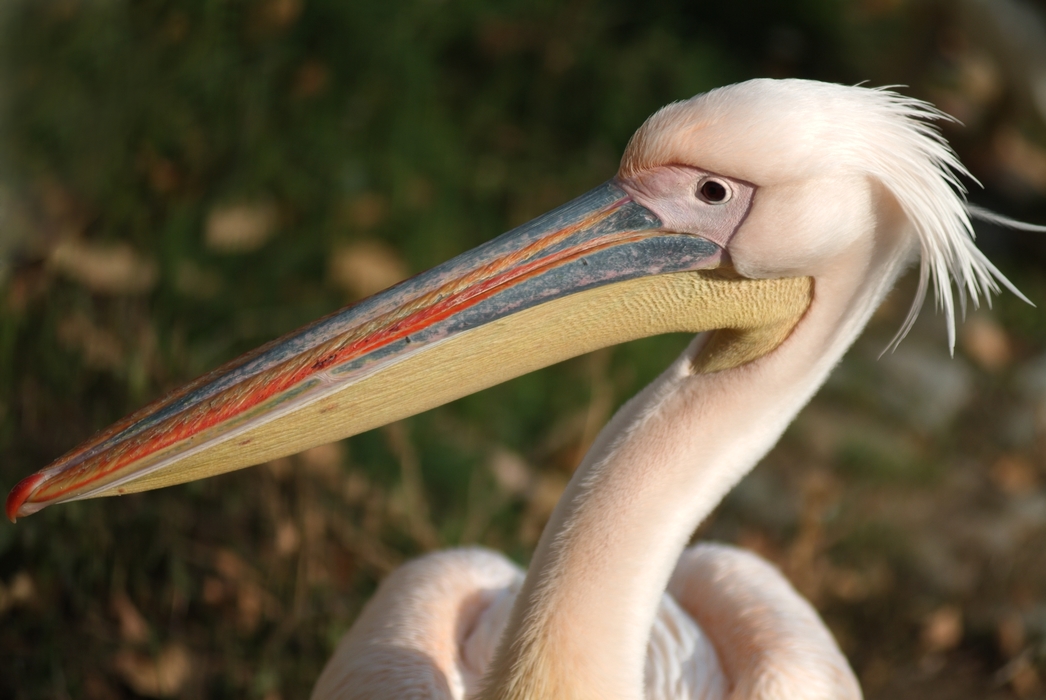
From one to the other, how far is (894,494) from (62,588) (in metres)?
2.86

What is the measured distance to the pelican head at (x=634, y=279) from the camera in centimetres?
140

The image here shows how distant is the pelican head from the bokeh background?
123cm

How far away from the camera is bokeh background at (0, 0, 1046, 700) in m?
2.60

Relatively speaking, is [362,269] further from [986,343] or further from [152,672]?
[986,343]

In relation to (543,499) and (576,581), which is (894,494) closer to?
(543,499)

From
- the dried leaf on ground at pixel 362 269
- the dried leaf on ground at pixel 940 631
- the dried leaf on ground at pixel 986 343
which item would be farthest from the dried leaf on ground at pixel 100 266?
the dried leaf on ground at pixel 986 343

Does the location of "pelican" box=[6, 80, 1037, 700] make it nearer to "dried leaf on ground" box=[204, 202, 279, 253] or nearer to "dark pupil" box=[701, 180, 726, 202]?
"dark pupil" box=[701, 180, 726, 202]

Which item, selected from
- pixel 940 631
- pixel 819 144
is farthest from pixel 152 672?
pixel 940 631

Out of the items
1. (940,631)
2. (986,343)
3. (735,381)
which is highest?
(735,381)

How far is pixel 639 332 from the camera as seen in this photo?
155 centimetres

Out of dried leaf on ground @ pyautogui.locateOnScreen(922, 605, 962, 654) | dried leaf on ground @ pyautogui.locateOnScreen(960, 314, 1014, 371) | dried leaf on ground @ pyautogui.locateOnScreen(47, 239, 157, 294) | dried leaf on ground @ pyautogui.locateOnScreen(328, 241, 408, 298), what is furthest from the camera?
dried leaf on ground @ pyautogui.locateOnScreen(960, 314, 1014, 371)

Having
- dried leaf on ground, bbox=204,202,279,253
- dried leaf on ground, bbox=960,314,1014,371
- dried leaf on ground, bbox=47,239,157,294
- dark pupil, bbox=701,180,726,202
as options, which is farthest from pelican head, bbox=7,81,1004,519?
dried leaf on ground, bbox=960,314,1014,371

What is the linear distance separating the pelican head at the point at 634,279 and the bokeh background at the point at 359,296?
1228mm

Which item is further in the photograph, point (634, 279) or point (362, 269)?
point (362, 269)
